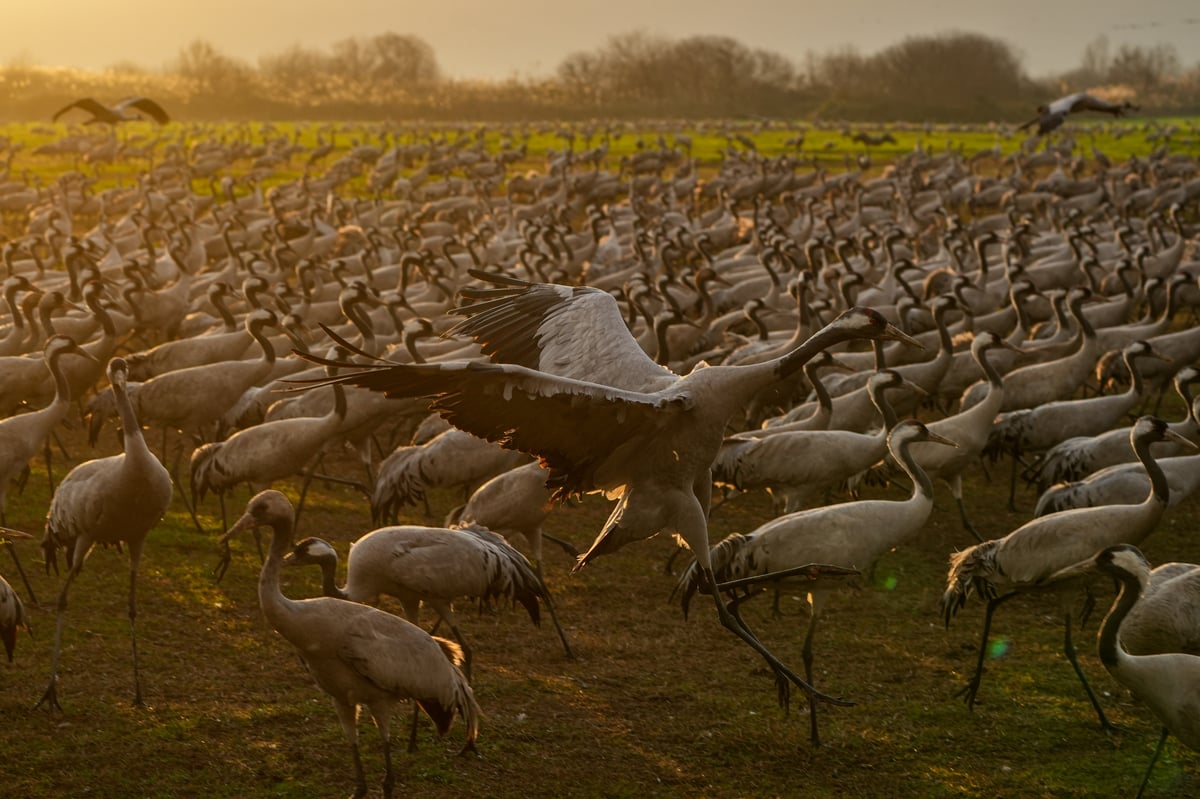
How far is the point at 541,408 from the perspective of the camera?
5.55 meters

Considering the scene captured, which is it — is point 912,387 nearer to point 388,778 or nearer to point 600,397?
point 600,397

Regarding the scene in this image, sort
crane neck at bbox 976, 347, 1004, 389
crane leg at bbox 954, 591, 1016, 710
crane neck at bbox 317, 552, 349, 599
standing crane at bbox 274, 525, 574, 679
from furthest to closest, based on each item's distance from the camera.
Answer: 1. crane neck at bbox 976, 347, 1004, 389
2. crane leg at bbox 954, 591, 1016, 710
3. standing crane at bbox 274, 525, 574, 679
4. crane neck at bbox 317, 552, 349, 599

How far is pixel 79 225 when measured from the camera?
2858 cm

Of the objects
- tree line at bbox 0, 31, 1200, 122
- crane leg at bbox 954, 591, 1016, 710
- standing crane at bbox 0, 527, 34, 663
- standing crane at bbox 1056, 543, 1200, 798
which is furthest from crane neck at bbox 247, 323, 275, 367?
tree line at bbox 0, 31, 1200, 122

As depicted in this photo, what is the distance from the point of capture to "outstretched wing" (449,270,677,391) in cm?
688

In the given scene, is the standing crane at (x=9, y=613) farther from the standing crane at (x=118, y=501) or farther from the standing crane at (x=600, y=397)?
the standing crane at (x=600, y=397)

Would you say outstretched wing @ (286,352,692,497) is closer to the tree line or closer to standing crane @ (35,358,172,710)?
standing crane @ (35,358,172,710)

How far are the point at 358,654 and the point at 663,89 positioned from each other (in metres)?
83.3

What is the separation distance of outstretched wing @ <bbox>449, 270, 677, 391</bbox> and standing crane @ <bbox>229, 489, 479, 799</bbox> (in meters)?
1.63

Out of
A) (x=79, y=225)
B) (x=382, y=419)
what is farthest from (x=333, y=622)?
(x=79, y=225)

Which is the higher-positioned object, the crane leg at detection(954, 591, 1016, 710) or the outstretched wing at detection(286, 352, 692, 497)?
the outstretched wing at detection(286, 352, 692, 497)

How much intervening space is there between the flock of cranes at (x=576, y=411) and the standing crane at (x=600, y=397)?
2 cm

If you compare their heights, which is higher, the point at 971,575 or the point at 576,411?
the point at 576,411

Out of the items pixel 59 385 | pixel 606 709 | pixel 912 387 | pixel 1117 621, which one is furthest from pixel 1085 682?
pixel 59 385
